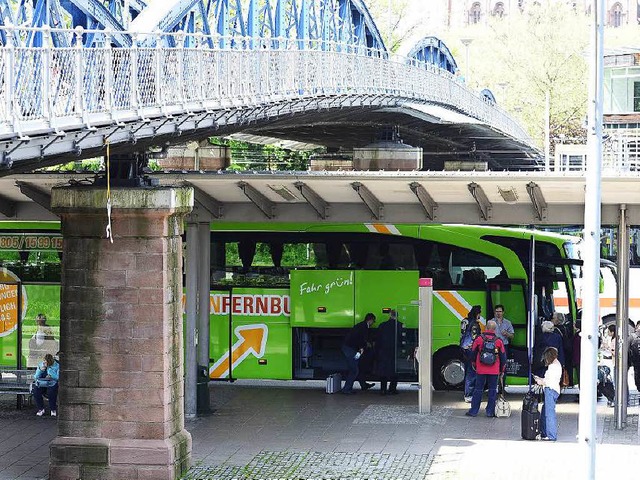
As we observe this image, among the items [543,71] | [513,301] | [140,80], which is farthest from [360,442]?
[543,71]

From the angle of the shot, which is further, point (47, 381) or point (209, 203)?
point (47, 381)

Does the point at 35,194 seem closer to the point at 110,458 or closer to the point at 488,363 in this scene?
the point at 110,458

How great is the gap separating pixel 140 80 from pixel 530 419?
6.86 metres

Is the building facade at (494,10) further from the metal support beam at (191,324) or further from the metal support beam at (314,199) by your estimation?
the metal support beam at (191,324)

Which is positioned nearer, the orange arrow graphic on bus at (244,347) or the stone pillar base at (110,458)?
the stone pillar base at (110,458)

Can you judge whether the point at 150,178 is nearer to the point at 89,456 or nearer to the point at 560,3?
the point at 89,456

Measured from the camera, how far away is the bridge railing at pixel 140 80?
14.0m

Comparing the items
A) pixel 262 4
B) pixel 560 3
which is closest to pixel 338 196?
pixel 262 4

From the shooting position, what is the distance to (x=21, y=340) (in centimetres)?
2409

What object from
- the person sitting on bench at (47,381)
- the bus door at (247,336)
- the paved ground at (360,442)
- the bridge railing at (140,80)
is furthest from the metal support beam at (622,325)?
the person sitting on bench at (47,381)

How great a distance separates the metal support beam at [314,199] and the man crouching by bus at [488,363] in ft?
9.42

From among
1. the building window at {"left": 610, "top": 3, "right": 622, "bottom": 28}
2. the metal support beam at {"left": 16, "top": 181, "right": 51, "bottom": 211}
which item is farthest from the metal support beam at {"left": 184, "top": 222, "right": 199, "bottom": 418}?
the building window at {"left": 610, "top": 3, "right": 622, "bottom": 28}

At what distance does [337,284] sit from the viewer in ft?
82.5

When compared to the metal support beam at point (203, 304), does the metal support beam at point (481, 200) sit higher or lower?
higher
